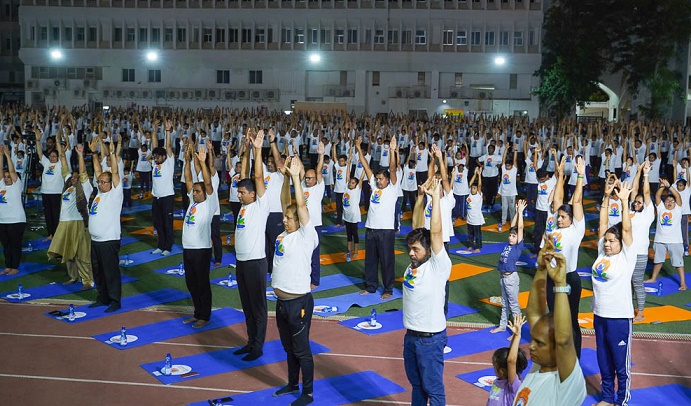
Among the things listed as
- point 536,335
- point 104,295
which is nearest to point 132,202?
point 104,295

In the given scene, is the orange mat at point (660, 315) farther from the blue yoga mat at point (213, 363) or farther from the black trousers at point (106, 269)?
the black trousers at point (106, 269)

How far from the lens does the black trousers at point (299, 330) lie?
8.88 metres

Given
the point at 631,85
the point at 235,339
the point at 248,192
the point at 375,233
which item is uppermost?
the point at 631,85

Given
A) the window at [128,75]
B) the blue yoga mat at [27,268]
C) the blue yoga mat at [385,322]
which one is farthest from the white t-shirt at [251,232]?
the window at [128,75]

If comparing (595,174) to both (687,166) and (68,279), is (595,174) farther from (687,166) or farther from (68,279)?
(68,279)

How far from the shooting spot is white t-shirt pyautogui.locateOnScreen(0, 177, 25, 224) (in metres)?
14.4

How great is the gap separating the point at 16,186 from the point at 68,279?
5.82 ft

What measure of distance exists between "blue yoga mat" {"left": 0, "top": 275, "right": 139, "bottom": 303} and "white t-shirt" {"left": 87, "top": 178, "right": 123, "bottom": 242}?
6.68 feet

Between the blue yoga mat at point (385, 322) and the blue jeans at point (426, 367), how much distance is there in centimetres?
401

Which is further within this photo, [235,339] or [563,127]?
[563,127]

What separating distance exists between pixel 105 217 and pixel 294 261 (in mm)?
4460

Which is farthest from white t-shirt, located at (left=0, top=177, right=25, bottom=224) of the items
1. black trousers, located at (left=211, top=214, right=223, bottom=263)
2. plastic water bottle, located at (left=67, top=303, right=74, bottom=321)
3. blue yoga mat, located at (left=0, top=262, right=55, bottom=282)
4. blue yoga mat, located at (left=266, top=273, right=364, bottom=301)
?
blue yoga mat, located at (left=266, top=273, right=364, bottom=301)

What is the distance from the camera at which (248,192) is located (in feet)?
33.7

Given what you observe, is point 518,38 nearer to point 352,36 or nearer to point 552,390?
point 352,36
